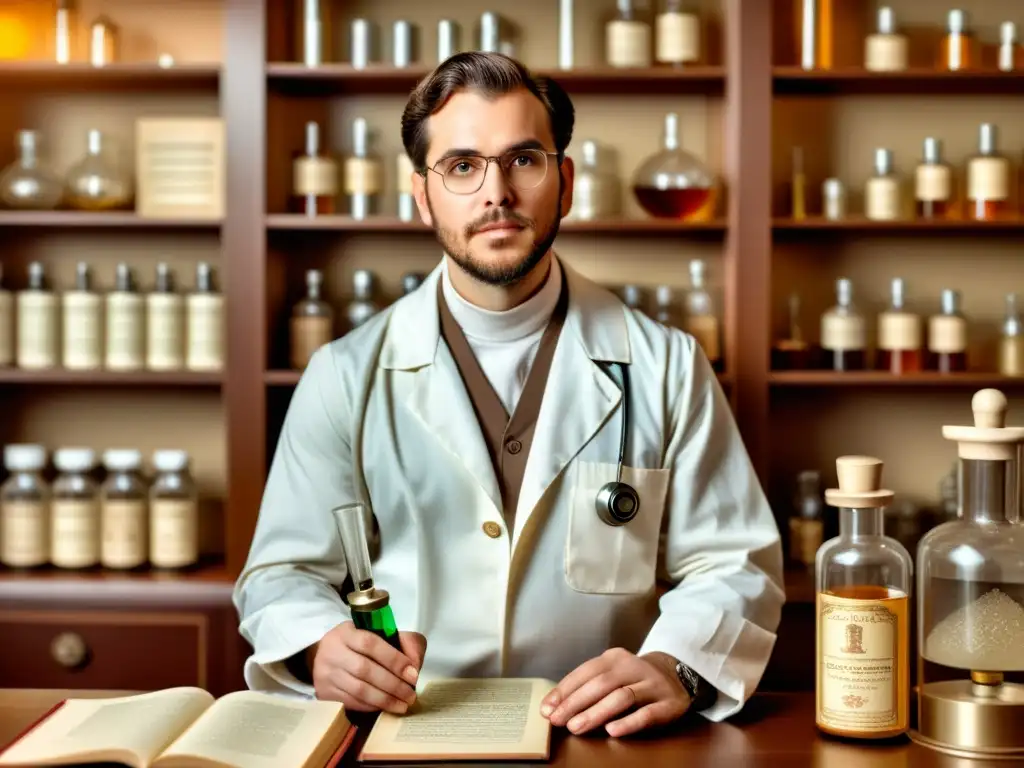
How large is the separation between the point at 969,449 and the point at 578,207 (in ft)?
5.26

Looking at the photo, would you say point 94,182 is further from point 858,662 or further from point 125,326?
point 858,662

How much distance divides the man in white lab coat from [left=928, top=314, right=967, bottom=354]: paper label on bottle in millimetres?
1022

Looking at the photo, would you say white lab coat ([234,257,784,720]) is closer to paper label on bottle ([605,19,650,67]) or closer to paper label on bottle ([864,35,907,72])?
paper label on bottle ([605,19,650,67])

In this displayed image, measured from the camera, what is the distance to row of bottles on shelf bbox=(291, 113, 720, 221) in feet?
8.50

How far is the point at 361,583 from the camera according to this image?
Result: 1204mm

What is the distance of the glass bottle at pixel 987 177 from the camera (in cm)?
259

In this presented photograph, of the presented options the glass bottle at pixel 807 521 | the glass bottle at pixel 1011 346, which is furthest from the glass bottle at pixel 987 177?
the glass bottle at pixel 807 521

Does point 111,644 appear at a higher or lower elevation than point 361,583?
lower

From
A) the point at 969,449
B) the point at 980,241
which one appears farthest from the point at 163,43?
the point at 969,449

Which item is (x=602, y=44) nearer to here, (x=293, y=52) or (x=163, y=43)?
(x=293, y=52)

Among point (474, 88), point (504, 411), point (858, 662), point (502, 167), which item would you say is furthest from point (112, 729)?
point (474, 88)

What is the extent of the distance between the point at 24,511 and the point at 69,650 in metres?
0.33

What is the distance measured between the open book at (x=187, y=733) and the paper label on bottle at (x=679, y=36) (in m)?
1.81

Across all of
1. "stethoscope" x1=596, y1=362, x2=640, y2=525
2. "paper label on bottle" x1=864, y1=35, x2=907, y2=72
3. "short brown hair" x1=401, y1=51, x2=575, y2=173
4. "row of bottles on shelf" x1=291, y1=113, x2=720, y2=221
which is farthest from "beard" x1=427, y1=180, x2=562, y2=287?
"paper label on bottle" x1=864, y1=35, x2=907, y2=72
